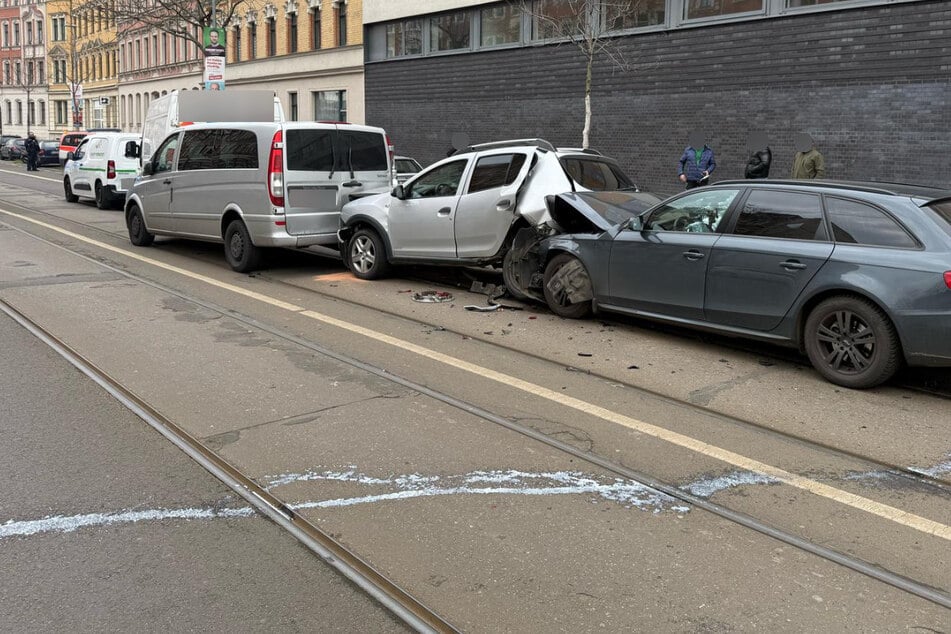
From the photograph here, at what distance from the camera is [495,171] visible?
9.62 m

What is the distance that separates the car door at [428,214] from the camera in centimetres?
995

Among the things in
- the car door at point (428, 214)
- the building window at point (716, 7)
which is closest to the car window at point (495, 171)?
the car door at point (428, 214)

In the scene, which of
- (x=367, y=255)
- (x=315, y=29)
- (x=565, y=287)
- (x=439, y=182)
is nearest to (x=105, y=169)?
(x=367, y=255)

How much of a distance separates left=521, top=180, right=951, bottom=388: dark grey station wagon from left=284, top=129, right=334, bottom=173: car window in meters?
4.27

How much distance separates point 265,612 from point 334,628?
0.30 m

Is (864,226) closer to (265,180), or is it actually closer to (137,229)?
(265,180)

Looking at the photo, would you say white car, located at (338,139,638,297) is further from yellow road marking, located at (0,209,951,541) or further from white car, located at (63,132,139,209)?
white car, located at (63,132,139,209)

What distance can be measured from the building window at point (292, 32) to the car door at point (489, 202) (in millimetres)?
28541

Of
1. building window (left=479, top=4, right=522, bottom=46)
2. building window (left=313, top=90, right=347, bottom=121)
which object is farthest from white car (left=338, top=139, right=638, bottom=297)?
building window (left=313, top=90, right=347, bottom=121)

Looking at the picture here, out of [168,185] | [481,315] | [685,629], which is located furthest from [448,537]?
[168,185]

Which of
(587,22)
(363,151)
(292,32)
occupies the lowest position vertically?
(363,151)

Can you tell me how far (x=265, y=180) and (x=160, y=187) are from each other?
9.38ft

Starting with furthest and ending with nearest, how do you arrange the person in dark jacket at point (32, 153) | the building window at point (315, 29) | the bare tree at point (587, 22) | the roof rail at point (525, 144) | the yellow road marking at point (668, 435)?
the person in dark jacket at point (32, 153) < the building window at point (315, 29) < the bare tree at point (587, 22) < the roof rail at point (525, 144) < the yellow road marking at point (668, 435)

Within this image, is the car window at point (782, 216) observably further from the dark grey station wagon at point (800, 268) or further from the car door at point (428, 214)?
the car door at point (428, 214)
